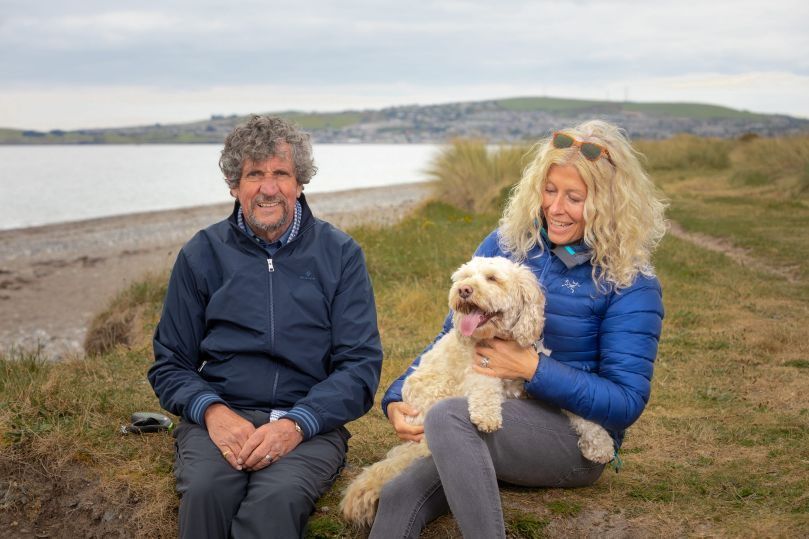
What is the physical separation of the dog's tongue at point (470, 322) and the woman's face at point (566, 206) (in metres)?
0.55

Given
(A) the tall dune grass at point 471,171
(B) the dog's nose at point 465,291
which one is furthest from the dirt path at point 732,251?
(B) the dog's nose at point 465,291

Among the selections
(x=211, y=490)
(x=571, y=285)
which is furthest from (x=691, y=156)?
(x=211, y=490)

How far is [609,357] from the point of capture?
3.55 meters

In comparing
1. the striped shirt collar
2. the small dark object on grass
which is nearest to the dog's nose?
the striped shirt collar

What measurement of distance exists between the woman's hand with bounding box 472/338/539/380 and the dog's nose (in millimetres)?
294

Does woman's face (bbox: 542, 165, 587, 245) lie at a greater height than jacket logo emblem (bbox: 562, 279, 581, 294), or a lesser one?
greater

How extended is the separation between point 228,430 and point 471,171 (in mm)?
15121

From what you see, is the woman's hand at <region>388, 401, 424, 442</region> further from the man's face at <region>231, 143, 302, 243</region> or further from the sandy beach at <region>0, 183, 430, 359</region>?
the sandy beach at <region>0, 183, 430, 359</region>

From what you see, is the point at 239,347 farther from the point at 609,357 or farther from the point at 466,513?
the point at 609,357

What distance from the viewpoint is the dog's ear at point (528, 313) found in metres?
3.51

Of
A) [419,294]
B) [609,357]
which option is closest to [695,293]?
[419,294]

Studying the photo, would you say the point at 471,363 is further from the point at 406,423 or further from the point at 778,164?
the point at 778,164

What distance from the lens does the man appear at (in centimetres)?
396

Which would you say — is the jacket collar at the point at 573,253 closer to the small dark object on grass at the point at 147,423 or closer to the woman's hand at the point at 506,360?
the woman's hand at the point at 506,360
